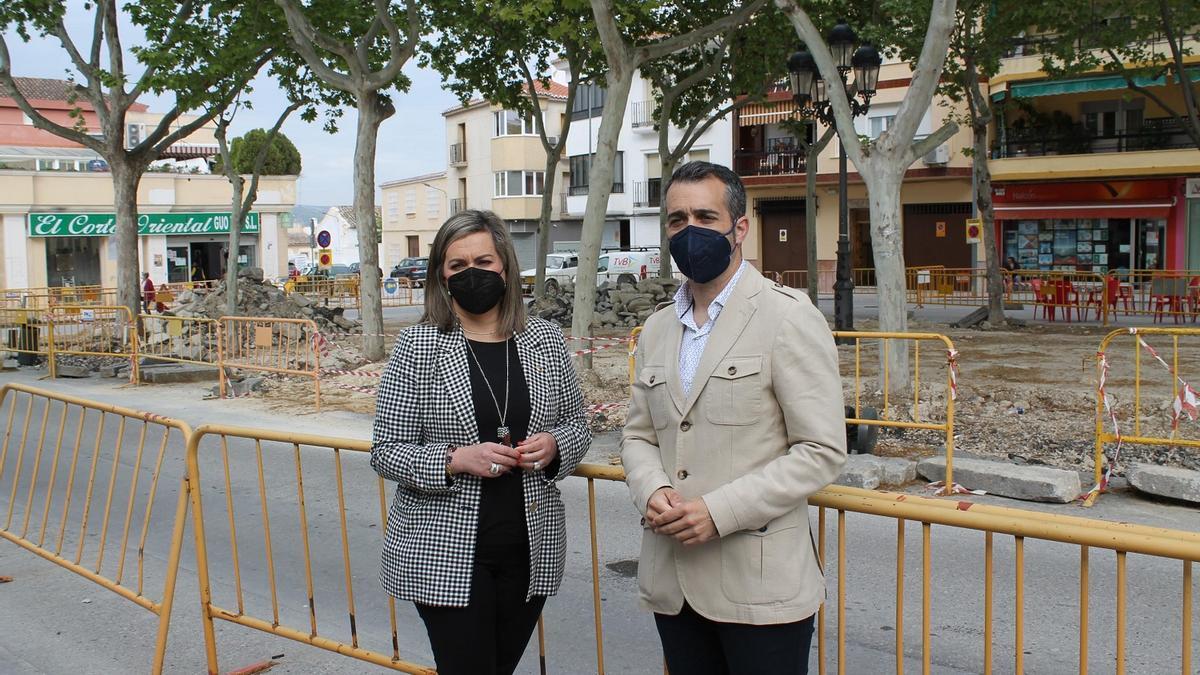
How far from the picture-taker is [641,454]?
304 cm

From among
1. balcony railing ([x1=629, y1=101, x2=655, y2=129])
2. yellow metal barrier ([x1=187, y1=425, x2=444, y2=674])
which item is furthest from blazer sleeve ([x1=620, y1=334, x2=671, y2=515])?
balcony railing ([x1=629, y1=101, x2=655, y2=129])

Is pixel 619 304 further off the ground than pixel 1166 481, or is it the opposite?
pixel 619 304

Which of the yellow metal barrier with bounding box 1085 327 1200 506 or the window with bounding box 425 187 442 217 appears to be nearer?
the yellow metal barrier with bounding box 1085 327 1200 506

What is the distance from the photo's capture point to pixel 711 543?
2824 mm

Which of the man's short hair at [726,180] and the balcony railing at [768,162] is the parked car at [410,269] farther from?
the man's short hair at [726,180]

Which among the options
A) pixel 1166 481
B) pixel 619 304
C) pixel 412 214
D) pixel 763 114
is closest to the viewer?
pixel 1166 481

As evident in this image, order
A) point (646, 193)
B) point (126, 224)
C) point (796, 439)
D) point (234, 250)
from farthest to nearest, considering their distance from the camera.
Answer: point (646, 193) → point (234, 250) → point (126, 224) → point (796, 439)

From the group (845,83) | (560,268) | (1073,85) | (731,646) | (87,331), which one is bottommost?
(731,646)

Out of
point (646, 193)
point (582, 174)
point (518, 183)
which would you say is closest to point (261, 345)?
point (646, 193)

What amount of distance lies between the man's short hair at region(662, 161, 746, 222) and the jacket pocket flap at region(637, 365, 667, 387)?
0.47 metres

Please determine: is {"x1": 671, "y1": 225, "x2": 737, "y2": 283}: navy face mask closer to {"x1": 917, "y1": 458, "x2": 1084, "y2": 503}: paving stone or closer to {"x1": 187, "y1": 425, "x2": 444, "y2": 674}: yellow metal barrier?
{"x1": 187, "y1": 425, "x2": 444, "y2": 674}: yellow metal barrier

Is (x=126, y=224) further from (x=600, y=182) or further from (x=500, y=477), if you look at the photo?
(x=500, y=477)

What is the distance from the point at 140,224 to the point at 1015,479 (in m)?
43.6

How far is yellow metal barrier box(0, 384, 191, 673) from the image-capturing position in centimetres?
532
